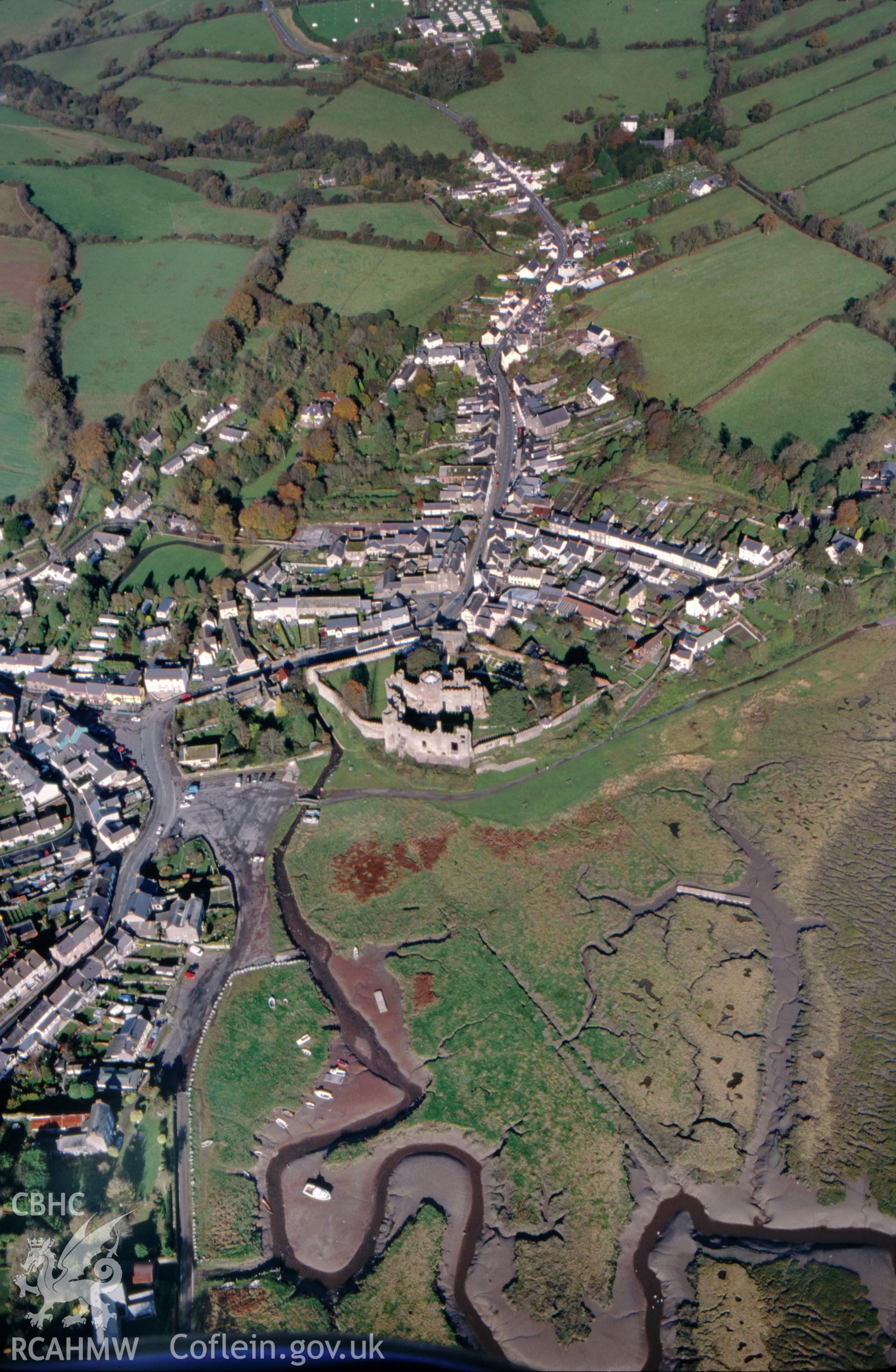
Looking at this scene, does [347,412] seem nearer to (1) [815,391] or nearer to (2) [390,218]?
(2) [390,218]

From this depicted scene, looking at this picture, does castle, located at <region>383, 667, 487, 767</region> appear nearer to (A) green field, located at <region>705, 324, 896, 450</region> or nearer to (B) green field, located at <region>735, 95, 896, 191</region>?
(A) green field, located at <region>705, 324, 896, 450</region>

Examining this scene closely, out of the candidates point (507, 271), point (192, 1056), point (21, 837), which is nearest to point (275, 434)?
point (507, 271)

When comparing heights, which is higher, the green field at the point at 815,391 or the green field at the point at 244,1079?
the green field at the point at 815,391

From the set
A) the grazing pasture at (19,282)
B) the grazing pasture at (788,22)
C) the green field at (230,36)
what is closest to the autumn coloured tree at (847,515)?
the grazing pasture at (19,282)

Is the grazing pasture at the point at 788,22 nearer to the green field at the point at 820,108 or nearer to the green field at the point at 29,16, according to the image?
the green field at the point at 820,108

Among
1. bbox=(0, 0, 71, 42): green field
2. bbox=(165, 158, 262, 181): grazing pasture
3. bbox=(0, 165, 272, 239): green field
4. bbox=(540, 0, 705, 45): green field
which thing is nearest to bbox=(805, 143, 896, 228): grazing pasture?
bbox=(540, 0, 705, 45): green field

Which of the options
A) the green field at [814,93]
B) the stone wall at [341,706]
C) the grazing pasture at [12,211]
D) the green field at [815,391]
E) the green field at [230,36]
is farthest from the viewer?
the green field at [230,36]

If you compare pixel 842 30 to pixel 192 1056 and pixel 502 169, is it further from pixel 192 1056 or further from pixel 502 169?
pixel 192 1056
